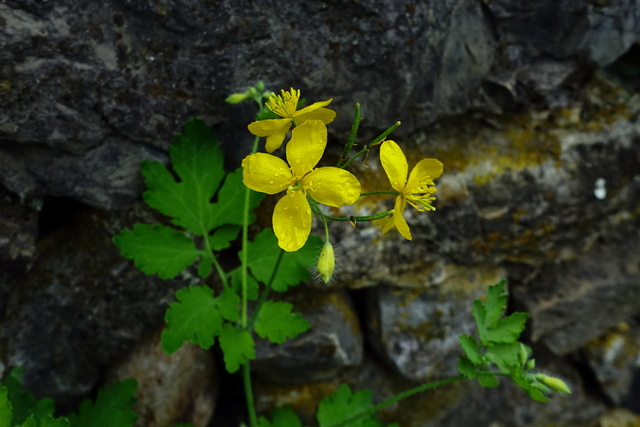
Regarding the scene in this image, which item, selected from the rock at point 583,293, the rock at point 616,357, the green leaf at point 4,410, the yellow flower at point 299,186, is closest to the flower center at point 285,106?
the yellow flower at point 299,186

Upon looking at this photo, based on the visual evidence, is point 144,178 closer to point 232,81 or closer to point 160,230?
point 160,230

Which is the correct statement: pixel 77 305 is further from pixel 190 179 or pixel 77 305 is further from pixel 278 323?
pixel 278 323

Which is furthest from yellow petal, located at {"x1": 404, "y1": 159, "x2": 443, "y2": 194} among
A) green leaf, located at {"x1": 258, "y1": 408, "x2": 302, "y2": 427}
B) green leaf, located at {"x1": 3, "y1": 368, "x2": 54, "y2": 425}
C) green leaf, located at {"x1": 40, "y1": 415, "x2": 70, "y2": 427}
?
green leaf, located at {"x1": 3, "y1": 368, "x2": 54, "y2": 425}

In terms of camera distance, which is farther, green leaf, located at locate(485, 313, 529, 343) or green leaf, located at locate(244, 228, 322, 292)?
green leaf, located at locate(244, 228, 322, 292)

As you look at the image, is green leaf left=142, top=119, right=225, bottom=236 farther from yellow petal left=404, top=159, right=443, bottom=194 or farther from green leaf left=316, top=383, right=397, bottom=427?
green leaf left=316, top=383, right=397, bottom=427

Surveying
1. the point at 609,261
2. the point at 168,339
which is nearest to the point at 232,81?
the point at 168,339

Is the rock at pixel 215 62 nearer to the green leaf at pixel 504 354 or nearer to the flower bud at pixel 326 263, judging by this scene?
the flower bud at pixel 326 263
